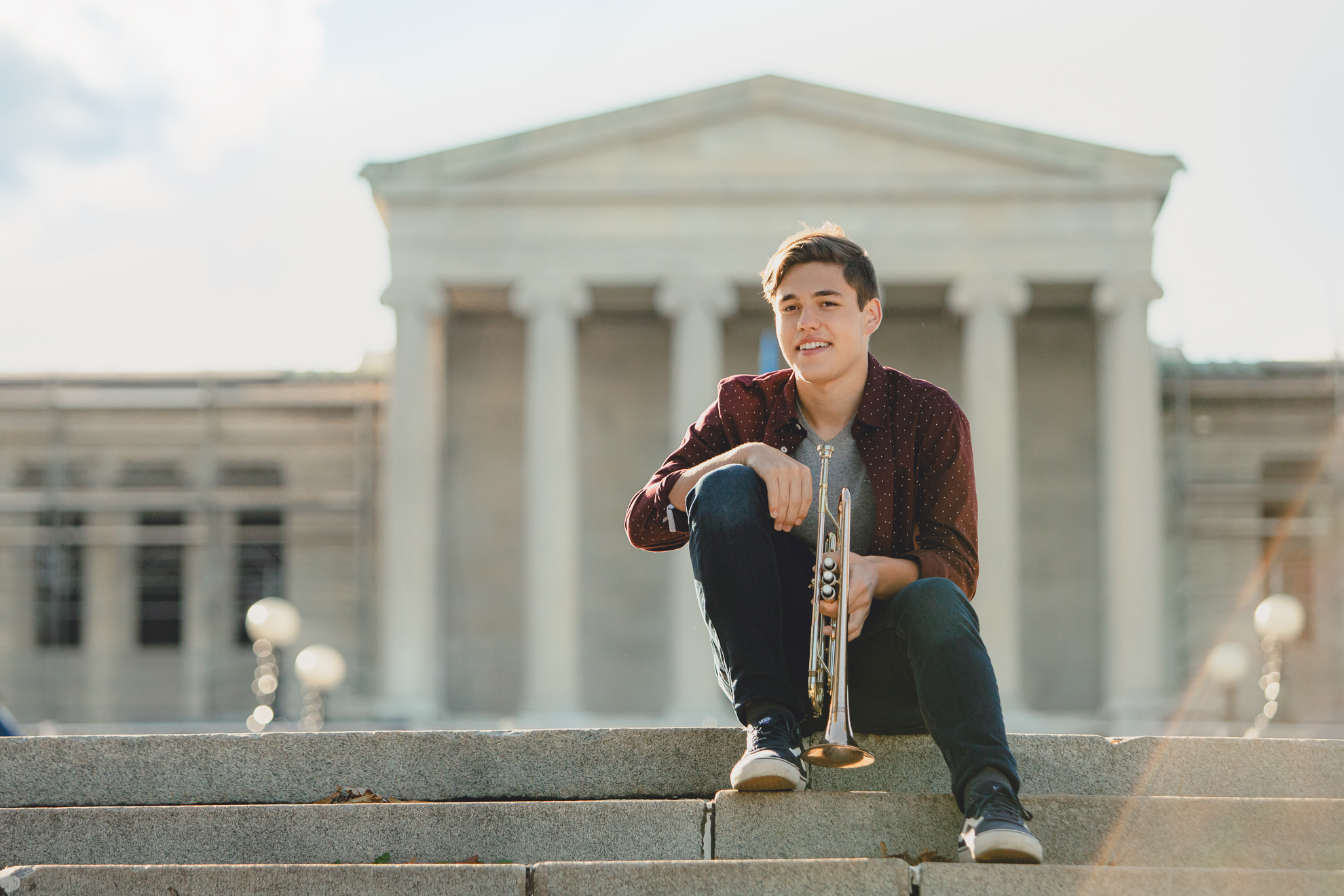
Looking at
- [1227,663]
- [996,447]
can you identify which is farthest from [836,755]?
[996,447]

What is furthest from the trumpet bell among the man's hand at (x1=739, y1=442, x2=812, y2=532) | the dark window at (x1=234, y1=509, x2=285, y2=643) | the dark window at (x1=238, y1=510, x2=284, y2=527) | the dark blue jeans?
the dark window at (x1=238, y1=510, x2=284, y2=527)

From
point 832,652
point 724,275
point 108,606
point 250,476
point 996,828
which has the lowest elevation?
point 108,606

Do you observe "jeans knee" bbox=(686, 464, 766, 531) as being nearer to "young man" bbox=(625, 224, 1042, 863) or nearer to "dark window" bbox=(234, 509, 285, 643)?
"young man" bbox=(625, 224, 1042, 863)

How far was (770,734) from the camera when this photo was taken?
14.9ft

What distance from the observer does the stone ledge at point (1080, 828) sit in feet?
14.6

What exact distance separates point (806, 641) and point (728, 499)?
53 cm

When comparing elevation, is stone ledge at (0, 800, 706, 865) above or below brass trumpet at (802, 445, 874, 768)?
below

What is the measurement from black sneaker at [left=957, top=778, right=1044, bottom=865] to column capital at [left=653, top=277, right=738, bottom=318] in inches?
Answer: 902

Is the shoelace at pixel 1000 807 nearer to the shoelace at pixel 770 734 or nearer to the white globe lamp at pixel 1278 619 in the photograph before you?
the shoelace at pixel 770 734

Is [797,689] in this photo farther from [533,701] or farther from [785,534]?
[533,701]

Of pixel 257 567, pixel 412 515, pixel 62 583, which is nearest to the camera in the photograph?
pixel 412 515

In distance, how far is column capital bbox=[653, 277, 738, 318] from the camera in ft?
88.4

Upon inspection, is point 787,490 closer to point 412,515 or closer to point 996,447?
point 996,447

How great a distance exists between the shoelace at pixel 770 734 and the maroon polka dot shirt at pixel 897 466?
26.0 inches
